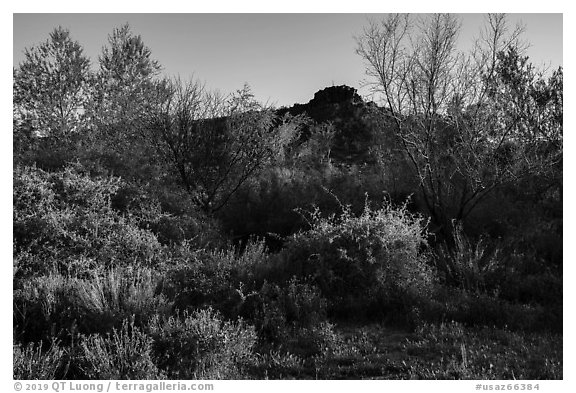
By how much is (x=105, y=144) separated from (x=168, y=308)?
30.9 ft

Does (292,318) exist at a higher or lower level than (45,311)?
lower

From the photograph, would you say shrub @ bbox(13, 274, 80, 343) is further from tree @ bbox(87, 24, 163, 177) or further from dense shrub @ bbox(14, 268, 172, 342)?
tree @ bbox(87, 24, 163, 177)

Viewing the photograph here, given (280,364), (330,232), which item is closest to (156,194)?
(330,232)

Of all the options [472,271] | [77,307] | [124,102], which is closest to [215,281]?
[77,307]

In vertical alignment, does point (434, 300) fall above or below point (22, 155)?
below

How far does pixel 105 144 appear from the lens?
43.4ft

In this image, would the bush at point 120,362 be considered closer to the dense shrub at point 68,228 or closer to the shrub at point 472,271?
the dense shrub at point 68,228

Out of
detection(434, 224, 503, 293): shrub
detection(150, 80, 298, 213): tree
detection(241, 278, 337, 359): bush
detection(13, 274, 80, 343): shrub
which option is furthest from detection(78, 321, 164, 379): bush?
detection(150, 80, 298, 213): tree

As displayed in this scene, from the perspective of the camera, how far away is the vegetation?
14.9ft

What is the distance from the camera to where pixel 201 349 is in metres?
4.37

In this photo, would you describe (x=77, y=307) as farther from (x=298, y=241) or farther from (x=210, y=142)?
(x=210, y=142)

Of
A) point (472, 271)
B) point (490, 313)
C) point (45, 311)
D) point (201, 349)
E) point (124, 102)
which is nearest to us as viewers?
point (201, 349)

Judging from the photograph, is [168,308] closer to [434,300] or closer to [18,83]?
[434,300]

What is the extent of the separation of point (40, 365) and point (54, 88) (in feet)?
60.3
